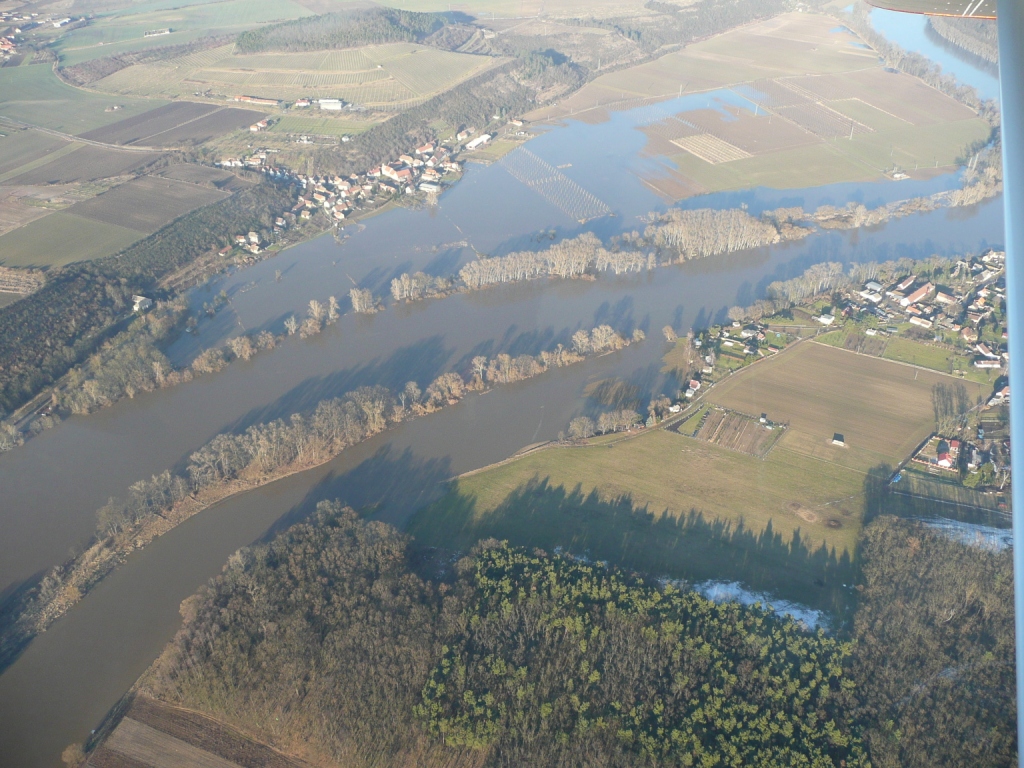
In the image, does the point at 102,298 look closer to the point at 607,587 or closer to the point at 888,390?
the point at 607,587

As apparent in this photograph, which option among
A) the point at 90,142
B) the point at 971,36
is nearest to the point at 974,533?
the point at 90,142

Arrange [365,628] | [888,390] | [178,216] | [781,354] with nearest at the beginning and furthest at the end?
[365,628] < [888,390] < [781,354] < [178,216]

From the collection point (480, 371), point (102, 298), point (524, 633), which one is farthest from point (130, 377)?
point (524, 633)

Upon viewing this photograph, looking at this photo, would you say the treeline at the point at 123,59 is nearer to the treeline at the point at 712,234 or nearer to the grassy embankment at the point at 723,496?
the treeline at the point at 712,234

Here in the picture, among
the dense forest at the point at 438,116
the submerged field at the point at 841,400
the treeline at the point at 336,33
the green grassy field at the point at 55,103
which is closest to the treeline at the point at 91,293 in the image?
the dense forest at the point at 438,116

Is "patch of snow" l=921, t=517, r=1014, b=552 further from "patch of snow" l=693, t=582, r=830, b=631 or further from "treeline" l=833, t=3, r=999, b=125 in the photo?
"treeline" l=833, t=3, r=999, b=125

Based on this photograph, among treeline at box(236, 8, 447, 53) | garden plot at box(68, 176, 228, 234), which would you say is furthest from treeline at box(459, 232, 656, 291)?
treeline at box(236, 8, 447, 53)
